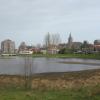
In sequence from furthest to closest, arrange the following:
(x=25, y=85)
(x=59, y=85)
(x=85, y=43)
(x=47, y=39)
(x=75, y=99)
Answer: (x=85, y=43), (x=47, y=39), (x=59, y=85), (x=25, y=85), (x=75, y=99)

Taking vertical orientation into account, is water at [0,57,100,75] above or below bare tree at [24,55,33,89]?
below

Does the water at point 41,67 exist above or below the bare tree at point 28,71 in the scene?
below

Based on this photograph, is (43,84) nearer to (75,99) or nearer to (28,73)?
(28,73)

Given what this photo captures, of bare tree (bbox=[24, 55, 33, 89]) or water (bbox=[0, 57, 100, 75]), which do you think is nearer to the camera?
bare tree (bbox=[24, 55, 33, 89])

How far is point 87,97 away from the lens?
15375 mm

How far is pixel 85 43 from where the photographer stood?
639 feet

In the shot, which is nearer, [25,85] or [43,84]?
[25,85]

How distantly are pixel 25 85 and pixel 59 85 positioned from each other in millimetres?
3269

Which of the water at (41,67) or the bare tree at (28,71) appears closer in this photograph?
the bare tree at (28,71)

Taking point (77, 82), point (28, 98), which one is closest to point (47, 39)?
point (77, 82)

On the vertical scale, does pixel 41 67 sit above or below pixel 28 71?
below

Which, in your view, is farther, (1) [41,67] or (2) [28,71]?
(1) [41,67]

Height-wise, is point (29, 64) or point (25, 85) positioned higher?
point (29, 64)

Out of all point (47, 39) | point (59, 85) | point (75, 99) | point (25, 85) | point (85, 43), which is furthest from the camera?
point (85, 43)
